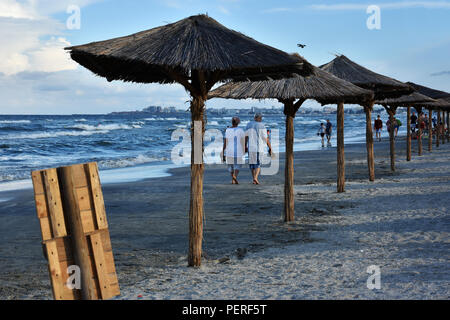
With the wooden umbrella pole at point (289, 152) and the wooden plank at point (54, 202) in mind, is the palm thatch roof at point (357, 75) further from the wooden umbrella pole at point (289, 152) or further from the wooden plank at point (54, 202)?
the wooden plank at point (54, 202)

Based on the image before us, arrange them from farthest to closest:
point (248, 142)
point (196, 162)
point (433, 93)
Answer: point (433, 93) → point (248, 142) → point (196, 162)

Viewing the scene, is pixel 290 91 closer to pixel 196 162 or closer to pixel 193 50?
pixel 196 162

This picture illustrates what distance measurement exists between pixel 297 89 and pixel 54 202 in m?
5.29

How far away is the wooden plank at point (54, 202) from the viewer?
2.95 meters

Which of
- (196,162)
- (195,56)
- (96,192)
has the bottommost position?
(196,162)

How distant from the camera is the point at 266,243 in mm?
7008

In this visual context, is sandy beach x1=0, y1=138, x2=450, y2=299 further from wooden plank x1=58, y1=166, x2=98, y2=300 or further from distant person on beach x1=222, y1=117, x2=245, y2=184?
wooden plank x1=58, y1=166, x2=98, y2=300

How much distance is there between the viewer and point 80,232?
3.05 m

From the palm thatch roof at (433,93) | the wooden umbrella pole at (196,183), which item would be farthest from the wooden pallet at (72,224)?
the palm thatch roof at (433,93)

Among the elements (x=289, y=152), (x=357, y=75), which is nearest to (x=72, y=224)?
(x=289, y=152)

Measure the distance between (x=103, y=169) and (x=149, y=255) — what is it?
13.6 m

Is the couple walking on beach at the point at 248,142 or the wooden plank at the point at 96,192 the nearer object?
the wooden plank at the point at 96,192

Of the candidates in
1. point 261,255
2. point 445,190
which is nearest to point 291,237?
point 261,255
